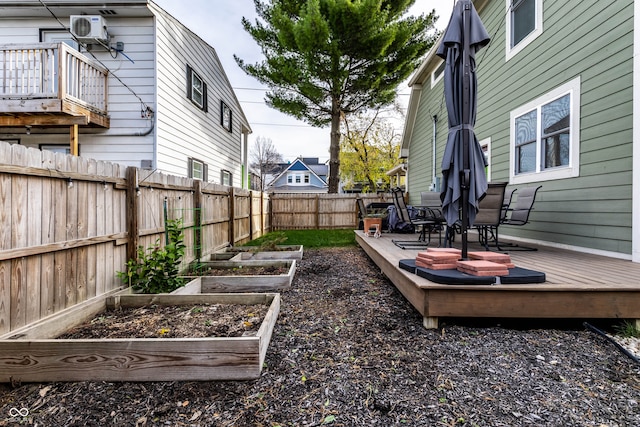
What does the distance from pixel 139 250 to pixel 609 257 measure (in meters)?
5.42

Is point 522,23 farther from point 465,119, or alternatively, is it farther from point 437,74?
point 465,119

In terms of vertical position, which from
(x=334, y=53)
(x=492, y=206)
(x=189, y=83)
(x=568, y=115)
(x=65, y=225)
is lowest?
(x=65, y=225)

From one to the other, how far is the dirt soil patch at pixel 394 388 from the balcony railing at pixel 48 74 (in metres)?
5.48

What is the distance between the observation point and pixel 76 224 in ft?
8.55

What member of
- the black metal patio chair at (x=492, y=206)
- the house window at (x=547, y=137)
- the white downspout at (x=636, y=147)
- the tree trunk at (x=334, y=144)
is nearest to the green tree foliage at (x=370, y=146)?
the tree trunk at (x=334, y=144)

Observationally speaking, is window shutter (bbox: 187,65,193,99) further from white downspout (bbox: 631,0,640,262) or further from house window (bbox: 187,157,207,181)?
white downspout (bbox: 631,0,640,262)

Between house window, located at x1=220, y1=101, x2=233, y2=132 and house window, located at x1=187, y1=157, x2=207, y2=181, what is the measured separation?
2.41 meters

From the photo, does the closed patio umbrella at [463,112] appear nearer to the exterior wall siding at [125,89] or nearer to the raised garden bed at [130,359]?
the raised garden bed at [130,359]

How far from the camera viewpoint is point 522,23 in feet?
18.7

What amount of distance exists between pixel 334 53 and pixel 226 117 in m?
4.33

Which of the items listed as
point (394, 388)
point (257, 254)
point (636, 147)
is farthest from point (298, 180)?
point (394, 388)

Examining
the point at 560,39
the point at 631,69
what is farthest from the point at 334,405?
the point at 560,39

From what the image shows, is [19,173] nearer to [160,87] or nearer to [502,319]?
[502,319]

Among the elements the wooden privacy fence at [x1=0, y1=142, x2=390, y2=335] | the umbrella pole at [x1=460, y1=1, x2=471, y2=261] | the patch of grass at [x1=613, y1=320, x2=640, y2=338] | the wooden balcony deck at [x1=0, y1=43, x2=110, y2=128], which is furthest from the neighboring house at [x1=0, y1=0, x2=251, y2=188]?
the patch of grass at [x1=613, y1=320, x2=640, y2=338]
